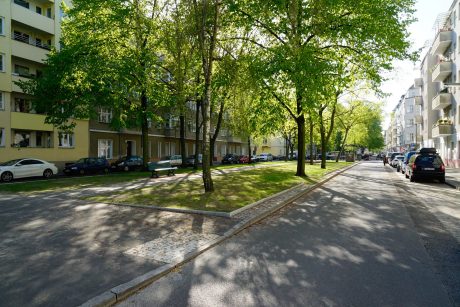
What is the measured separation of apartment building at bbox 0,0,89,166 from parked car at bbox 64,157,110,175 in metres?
2.72

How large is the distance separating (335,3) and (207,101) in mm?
8337

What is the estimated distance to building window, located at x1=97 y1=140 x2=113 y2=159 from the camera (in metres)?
34.3

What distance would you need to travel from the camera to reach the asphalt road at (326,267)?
13.9 feet

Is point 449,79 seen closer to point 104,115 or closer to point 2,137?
point 104,115

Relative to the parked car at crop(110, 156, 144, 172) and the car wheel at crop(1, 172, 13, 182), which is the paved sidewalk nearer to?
the parked car at crop(110, 156, 144, 172)

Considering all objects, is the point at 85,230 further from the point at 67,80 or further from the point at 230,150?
the point at 230,150

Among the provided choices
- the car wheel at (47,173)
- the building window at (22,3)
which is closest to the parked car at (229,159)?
the car wheel at (47,173)

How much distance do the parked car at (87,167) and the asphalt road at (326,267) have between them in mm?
20719

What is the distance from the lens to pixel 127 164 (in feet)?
97.5

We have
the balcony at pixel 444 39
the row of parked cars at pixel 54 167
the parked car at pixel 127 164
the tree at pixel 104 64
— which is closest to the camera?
the row of parked cars at pixel 54 167

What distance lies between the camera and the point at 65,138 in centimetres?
3112

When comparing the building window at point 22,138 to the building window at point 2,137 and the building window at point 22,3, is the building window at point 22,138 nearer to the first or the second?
the building window at point 2,137

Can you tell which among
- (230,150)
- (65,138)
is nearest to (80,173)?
(65,138)

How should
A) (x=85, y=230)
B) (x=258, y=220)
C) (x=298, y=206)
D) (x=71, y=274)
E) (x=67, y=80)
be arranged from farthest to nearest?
(x=67, y=80) → (x=298, y=206) → (x=258, y=220) → (x=85, y=230) → (x=71, y=274)
